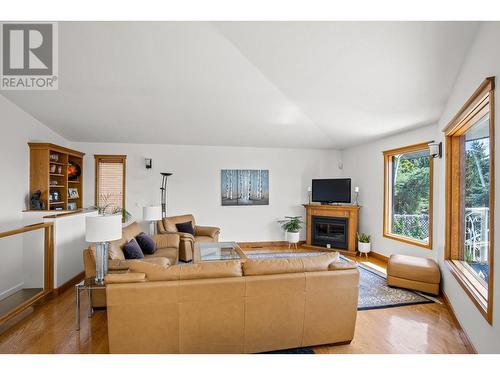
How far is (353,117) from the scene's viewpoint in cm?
432

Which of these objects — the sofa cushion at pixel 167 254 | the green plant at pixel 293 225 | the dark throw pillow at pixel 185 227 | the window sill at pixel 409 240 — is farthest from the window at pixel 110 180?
the window sill at pixel 409 240

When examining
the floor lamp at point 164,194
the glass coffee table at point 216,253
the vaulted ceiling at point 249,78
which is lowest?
the glass coffee table at point 216,253

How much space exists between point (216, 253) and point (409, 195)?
3743 millimetres

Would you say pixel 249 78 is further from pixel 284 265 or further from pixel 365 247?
pixel 365 247

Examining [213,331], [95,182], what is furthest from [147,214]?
[213,331]

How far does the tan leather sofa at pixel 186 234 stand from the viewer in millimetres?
4465

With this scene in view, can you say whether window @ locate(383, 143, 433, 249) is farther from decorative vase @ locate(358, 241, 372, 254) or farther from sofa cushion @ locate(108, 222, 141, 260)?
sofa cushion @ locate(108, 222, 141, 260)

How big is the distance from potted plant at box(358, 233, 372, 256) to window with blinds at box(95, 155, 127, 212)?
5.40 meters

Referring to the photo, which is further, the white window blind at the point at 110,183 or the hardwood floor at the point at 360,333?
the white window blind at the point at 110,183

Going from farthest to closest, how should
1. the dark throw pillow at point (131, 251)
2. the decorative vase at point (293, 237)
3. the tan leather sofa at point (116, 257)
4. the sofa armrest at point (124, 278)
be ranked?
1. the decorative vase at point (293, 237)
2. the dark throw pillow at point (131, 251)
3. the tan leather sofa at point (116, 257)
4. the sofa armrest at point (124, 278)

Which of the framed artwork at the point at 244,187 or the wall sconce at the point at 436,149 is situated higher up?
the wall sconce at the point at 436,149

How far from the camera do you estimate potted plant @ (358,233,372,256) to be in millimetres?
5279

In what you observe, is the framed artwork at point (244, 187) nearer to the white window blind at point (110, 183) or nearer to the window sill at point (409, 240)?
the white window blind at point (110, 183)
